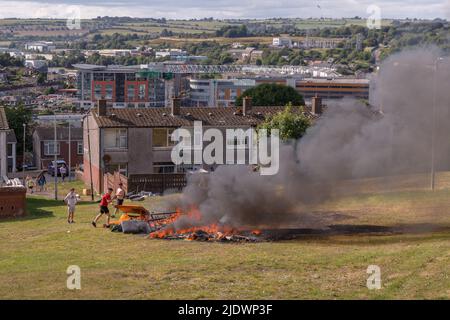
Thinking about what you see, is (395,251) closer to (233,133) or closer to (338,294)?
(338,294)

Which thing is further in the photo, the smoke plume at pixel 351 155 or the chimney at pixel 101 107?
the chimney at pixel 101 107

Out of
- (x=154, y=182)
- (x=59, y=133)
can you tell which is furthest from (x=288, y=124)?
(x=59, y=133)

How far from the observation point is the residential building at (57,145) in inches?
3656

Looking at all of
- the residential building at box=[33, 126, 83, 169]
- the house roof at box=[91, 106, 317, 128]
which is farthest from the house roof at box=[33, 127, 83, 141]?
the house roof at box=[91, 106, 317, 128]

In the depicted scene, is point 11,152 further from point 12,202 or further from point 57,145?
point 12,202

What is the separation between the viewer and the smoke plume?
31.0 metres

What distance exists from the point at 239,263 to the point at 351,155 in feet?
36.6

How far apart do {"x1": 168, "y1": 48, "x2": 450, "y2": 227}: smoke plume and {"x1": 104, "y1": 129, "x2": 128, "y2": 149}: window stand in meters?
23.3

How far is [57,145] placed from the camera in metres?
94.4

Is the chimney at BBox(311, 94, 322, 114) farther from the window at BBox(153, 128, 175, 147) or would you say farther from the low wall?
the low wall

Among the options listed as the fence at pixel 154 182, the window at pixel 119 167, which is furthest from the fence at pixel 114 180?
the window at pixel 119 167

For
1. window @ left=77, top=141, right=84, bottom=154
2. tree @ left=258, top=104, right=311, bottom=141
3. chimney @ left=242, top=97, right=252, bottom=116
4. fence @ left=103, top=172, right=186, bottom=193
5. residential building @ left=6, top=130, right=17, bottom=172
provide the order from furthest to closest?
window @ left=77, top=141, right=84, bottom=154, residential building @ left=6, top=130, right=17, bottom=172, chimney @ left=242, top=97, right=252, bottom=116, tree @ left=258, top=104, right=311, bottom=141, fence @ left=103, top=172, right=186, bottom=193

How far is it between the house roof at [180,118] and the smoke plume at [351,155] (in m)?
23.6

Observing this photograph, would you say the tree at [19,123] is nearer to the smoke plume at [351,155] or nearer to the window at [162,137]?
the window at [162,137]
